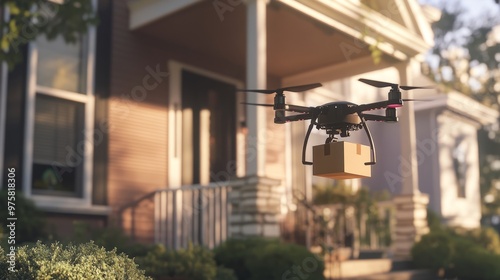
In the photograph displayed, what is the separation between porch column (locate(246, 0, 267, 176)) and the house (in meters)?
0.02

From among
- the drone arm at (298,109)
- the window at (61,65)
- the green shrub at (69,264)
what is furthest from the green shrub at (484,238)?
the drone arm at (298,109)

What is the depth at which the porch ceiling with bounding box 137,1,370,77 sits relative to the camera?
8961 mm

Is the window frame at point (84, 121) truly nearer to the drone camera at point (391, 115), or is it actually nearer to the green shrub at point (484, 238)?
A: the drone camera at point (391, 115)

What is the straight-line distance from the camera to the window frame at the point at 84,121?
322 inches

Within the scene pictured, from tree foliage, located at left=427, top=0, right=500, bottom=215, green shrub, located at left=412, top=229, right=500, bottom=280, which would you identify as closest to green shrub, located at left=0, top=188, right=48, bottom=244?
green shrub, located at left=412, top=229, right=500, bottom=280

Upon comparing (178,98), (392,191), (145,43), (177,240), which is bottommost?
(177,240)

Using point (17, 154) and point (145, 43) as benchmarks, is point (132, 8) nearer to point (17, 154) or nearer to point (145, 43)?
point (145, 43)

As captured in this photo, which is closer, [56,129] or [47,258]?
[47,258]

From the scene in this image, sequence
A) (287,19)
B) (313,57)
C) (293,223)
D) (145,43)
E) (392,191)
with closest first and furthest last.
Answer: (287,19) → (145,43) → (313,57) → (293,223) → (392,191)

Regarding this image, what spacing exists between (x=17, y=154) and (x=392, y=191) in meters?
10.2

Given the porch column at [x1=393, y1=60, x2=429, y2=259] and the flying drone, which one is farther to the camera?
the porch column at [x1=393, y1=60, x2=429, y2=259]

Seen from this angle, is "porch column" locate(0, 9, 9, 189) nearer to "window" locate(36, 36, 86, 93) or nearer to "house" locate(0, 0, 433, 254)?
"house" locate(0, 0, 433, 254)

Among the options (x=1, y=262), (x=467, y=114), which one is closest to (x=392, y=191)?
(x=467, y=114)

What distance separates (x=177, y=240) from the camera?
30.1ft
